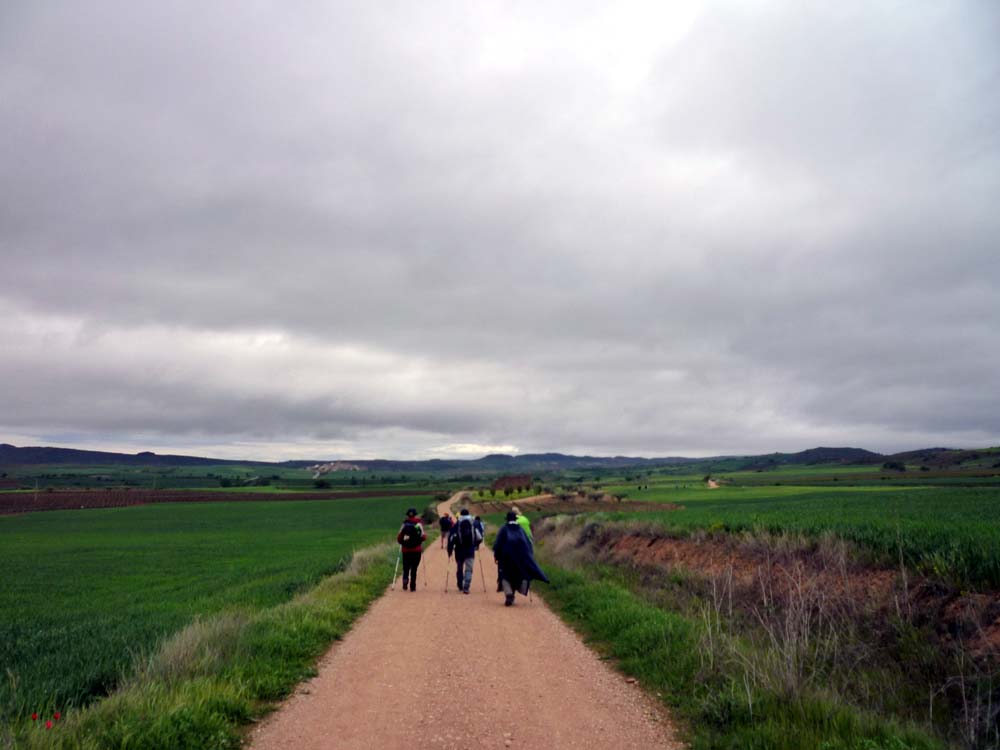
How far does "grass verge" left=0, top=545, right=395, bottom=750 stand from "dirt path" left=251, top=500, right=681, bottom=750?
323 millimetres

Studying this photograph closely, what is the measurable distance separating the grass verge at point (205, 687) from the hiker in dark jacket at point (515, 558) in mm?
3692

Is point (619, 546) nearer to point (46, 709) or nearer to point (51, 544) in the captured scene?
point (46, 709)

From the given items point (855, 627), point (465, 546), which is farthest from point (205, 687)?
point (855, 627)

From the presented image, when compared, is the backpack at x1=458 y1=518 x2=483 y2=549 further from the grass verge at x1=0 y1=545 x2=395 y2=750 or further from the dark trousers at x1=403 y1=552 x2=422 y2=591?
the grass verge at x1=0 y1=545 x2=395 y2=750

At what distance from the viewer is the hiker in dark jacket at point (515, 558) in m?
14.2

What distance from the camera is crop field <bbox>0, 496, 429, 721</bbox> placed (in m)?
9.17

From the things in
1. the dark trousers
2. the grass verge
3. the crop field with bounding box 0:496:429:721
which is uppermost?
the grass verge

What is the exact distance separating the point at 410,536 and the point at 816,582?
8823 mm

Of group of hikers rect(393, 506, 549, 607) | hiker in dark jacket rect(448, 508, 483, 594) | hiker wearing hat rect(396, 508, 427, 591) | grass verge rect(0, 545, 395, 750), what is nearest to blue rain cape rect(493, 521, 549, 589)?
group of hikers rect(393, 506, 549, 607)

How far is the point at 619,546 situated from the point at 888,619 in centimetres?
1537

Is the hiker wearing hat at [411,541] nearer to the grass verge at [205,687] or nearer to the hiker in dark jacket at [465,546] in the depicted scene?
the hiker in dark jacket at [465,546]

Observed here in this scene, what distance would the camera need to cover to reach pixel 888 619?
10719 mm

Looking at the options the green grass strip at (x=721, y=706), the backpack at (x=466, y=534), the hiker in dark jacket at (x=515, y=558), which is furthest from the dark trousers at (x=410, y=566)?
the green grass strip at (x=721, y=706)

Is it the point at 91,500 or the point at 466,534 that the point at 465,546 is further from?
the point at 91,500
